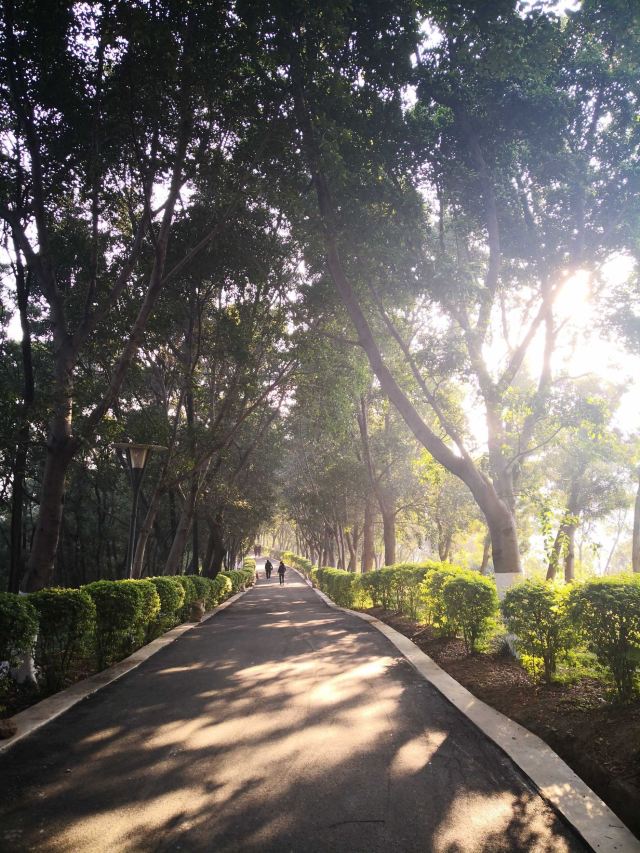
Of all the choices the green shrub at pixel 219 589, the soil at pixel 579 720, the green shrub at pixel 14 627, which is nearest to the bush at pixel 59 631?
the green shrub at pixel 14 627

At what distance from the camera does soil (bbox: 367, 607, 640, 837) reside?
3.49m

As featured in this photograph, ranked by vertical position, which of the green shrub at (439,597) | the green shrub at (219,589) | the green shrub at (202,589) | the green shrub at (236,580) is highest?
the green shrub at (439,597)

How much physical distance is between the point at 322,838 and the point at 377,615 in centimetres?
1222

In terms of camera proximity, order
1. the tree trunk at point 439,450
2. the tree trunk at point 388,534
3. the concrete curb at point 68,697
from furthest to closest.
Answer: the tree trunk at point 388,534 → the tree trunk at point 439,450 → the concrete curb at point 68,697

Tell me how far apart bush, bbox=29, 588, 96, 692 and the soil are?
198 inches

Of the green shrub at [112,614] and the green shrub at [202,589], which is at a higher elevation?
the green shrub at [112,614]

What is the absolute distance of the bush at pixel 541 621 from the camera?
5836mm

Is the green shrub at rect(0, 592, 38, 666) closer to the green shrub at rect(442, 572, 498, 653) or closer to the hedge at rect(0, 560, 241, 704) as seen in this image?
the hedge at rect(0, 560, 241, 704)

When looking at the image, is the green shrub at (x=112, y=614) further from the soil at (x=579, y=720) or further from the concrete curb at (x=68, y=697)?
the soil at (x=579, y=720)

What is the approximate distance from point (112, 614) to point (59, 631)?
56.4 inches

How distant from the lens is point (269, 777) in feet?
12.5

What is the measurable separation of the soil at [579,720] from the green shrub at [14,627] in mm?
5073

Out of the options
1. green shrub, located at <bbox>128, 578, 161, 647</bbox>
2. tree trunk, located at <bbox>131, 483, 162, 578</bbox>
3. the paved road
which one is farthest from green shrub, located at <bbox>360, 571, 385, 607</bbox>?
the paved road

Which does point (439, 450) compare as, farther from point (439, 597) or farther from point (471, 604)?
point (471, 604)
